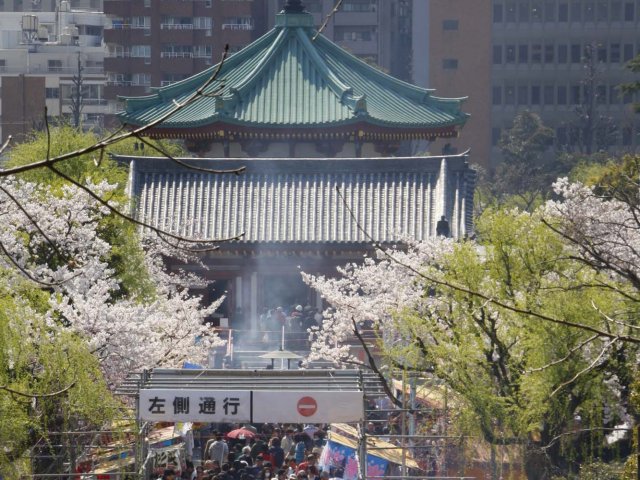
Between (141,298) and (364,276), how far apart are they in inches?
207

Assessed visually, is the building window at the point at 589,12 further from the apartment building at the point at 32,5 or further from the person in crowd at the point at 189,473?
the person in crowd at the point at 189,473

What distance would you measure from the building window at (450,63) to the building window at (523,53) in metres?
6.10

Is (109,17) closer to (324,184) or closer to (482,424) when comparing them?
(324,184)

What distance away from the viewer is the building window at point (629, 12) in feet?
334

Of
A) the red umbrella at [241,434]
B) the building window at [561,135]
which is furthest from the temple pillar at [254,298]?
the building window at [561,135]

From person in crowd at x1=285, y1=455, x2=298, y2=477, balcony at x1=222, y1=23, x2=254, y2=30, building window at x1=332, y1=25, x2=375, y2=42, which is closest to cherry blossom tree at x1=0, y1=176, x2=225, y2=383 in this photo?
person in crowd at x1=285, y1=455, x2=298, y2=477

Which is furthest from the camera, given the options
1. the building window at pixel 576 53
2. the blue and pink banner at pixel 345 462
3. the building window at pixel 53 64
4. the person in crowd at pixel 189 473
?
the building window at pixel 576 53

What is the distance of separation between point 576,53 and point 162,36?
95.7 feet

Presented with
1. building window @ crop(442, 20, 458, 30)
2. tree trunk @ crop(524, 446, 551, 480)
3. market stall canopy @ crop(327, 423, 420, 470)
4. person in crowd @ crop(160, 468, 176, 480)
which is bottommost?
market stall canopy @ crop(327, 423, 420, 470)

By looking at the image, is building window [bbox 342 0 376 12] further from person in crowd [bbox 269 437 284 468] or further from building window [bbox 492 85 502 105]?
person in crowd [bbox 269 437 284 468]

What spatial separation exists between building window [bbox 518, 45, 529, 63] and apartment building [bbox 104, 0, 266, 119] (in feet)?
66.7

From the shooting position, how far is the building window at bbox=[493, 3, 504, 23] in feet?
333

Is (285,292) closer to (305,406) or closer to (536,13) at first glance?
(305,406)

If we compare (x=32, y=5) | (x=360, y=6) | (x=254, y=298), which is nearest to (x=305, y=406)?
(x=254, y=298)
